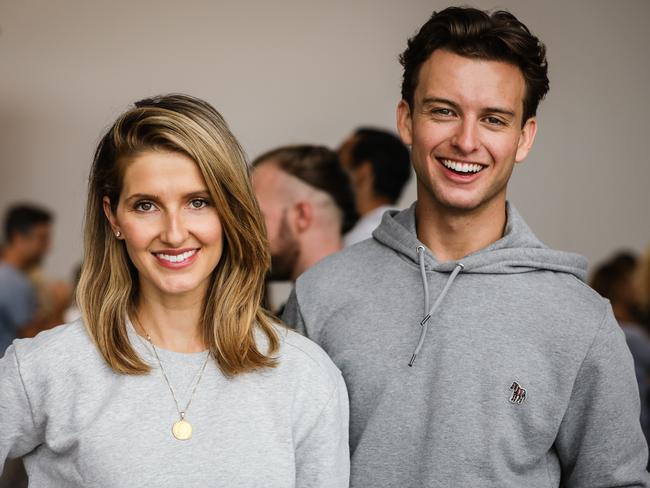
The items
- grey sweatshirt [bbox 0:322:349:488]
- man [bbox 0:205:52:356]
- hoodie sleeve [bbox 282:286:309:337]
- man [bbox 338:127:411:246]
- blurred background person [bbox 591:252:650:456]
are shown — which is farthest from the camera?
man [bbox 0:205:52:356]

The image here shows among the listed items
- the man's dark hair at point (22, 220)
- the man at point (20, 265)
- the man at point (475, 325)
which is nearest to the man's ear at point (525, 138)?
the man at point (475, 325)

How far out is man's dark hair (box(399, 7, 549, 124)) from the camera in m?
1.85

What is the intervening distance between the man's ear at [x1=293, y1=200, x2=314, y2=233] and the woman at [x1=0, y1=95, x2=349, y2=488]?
0.88m

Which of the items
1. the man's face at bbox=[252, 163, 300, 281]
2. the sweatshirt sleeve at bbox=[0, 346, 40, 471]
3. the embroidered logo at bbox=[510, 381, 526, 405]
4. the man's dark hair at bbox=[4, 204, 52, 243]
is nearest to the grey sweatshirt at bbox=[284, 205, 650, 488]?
the embroidered logo at bbox=[510, 381, 526, 405]

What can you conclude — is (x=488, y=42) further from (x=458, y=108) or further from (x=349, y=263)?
(x=349, y=263)

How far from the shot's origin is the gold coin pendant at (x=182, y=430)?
1.70 m

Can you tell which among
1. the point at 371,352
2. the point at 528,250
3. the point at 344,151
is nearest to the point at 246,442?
the point at 371,352

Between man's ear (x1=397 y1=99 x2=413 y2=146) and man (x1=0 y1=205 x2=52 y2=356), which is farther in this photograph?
man (x1=0 y1=205 x2=52 y2=356)

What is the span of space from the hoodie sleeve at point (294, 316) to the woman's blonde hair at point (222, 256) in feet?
0.32

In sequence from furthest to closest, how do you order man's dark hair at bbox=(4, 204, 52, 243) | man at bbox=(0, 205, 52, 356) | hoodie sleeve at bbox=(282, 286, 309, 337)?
man's dark hair at bbox=(4, 204, 52, 243) < man at bbox=(0, 205, 52, 356) < hoodie sleeve at bbox=(282, 286, 309, 337)

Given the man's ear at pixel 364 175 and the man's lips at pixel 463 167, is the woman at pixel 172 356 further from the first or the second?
the man's ear at pixel 364 175

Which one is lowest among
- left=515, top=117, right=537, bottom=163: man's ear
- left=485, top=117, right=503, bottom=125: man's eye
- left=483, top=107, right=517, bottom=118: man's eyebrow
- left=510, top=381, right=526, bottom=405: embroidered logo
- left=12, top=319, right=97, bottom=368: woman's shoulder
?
left=510, top=381, right=526, bottom=405: embroidered logo

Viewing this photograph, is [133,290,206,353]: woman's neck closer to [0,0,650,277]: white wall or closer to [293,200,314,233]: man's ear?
[293,200,314,233]: man's ear

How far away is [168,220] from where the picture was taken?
1.72 metres
